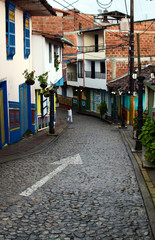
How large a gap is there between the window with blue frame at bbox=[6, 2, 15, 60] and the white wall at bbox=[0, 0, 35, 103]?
1.11ft

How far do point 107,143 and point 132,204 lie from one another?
33.3 ft

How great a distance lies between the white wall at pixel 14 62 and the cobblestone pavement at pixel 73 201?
12.8 ft

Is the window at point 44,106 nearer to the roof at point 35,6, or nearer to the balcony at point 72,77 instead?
the roof at point 35,6

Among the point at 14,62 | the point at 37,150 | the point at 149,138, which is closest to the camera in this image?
the point at 149,138

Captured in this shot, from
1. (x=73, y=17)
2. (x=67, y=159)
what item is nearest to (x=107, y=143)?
(x=67, y=159)

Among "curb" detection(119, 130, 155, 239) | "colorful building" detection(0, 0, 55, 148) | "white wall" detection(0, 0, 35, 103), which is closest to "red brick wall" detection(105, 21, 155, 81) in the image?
"colorful building" detection(0, 0, 55, 148)

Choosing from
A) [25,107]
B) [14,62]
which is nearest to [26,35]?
[14,62]

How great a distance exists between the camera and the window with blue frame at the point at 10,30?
1581 cm

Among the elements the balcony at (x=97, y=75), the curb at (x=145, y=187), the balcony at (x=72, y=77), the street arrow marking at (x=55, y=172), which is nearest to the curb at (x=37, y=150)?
the street arrow marking at (x=55, y=172)

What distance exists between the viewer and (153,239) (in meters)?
6.35

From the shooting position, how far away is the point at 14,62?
17234mm

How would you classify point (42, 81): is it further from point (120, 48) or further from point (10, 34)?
point (120, 48)

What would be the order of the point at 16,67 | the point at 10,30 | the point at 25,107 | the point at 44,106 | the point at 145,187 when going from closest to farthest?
the point at 145,187, the point at 10,30, the point at 16,67, the point at 25,107, the point at 44,106

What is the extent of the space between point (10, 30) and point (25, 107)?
495cm
